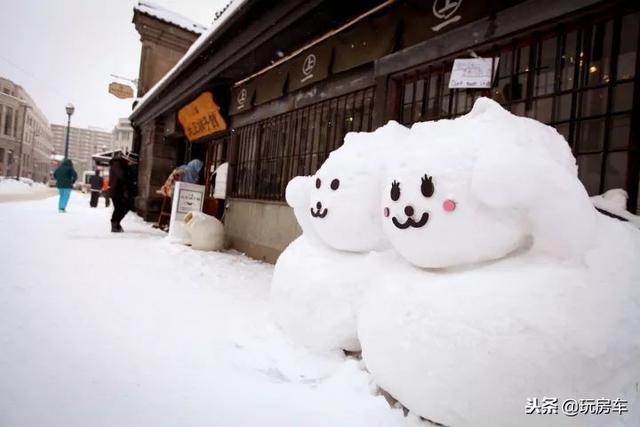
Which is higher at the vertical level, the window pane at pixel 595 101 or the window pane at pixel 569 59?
the window pane at pixel 569 59

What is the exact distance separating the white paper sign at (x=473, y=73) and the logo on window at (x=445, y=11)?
44 centimetres

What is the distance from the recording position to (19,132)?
99.6 feet

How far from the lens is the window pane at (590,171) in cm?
397

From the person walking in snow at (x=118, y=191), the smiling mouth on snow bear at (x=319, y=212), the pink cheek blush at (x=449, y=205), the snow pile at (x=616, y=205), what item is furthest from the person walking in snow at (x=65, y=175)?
the snow pile at (x=616, y=205)

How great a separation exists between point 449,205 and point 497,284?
0.41m

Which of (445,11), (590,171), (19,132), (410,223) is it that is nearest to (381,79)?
(445,11)

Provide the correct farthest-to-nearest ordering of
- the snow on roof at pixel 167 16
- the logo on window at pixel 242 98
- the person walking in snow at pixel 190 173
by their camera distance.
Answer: the snow on roof at pixel 167 16
the person walking in snow at pixel 190 173
the logo on window at pixel 242 98

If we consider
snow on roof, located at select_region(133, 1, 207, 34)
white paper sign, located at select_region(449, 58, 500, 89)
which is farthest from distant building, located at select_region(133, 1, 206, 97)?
white paper sign, located at select_region(449, 58, 500, 89)

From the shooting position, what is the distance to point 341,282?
2305 mm

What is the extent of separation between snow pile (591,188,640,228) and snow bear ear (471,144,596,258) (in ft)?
2.25

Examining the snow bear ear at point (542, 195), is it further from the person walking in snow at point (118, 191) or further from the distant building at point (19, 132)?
the distant building at point (19, 132)

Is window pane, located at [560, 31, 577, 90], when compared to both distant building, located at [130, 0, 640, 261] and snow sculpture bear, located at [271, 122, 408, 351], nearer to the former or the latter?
distant building, located at [130, 0, 640, 261]

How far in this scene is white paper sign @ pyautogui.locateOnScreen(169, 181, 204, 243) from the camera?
6.82 metres

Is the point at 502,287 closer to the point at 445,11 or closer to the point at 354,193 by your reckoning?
the point at 354,193
